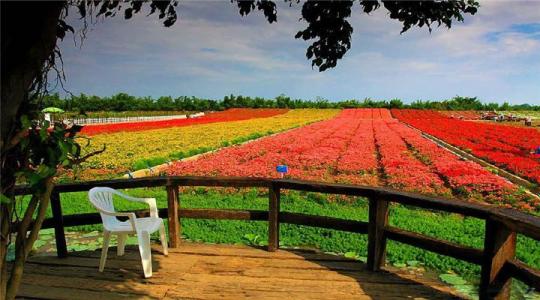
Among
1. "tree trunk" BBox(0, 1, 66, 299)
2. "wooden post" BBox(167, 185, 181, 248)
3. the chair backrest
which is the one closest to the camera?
"tree trunk" BBox(0, 1, 66, 299)

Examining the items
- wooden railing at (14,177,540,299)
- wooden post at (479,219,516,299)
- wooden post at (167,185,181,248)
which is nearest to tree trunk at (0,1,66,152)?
wooden railing at (14,177,540,299)

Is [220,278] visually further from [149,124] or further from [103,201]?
[149,124]

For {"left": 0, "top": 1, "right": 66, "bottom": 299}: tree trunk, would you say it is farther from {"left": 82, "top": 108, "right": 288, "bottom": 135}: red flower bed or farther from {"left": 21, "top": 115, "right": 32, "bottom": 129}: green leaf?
{"left": 82, "top": 108, "right": 288, "bottom": 135}: red flower bed

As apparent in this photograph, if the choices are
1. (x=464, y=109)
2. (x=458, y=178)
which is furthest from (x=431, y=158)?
(x=464, y=109)

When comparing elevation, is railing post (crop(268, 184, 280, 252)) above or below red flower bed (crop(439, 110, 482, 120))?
above

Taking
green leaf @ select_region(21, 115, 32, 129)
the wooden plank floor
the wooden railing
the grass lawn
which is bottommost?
the grass lawn

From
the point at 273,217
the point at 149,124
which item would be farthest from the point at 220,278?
the point at 149,124

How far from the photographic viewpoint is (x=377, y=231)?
17.3ft

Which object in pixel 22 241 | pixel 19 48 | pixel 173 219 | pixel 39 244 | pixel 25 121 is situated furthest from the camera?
pixel 39 244

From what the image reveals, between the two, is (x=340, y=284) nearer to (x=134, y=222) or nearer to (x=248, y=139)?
A: (x=134, y=222)

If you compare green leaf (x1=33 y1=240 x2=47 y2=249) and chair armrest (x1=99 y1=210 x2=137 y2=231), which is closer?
chair armrest (x1=99 y1=210 x2=137 y2=231)

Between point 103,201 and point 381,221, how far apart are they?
352 centimetres

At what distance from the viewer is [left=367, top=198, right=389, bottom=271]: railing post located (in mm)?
5230

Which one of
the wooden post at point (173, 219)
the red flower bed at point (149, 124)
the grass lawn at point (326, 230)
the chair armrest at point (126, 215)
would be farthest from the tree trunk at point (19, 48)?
the red flower bed at point (149, 124)
